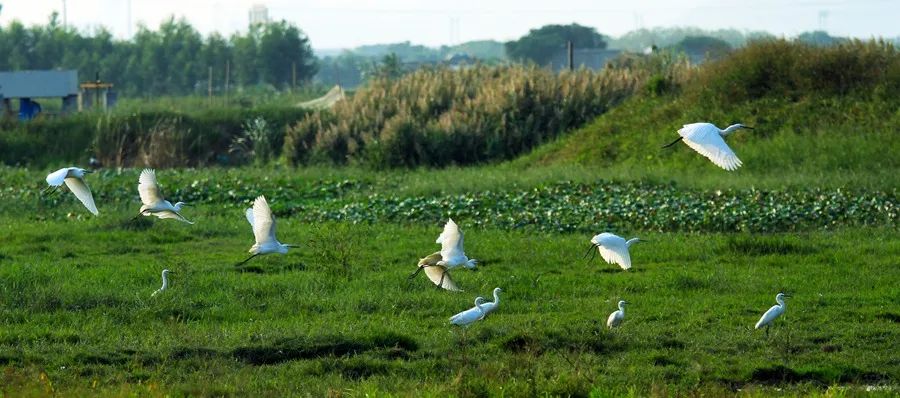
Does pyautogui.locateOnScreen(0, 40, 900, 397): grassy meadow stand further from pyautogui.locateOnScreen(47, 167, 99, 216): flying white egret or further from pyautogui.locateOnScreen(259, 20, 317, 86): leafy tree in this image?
pyautogui.locateOnScreen(259, 20, 317, 86): leafy tree

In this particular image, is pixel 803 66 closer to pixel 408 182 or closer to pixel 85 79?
pixel 408 182

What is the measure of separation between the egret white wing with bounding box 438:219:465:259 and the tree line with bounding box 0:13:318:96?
53.0 m

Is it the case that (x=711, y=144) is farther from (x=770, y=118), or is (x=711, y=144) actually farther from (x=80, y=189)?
(x=770, y=118)

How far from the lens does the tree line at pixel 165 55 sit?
206ft

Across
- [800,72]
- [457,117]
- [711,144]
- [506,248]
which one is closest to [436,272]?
[711,144]

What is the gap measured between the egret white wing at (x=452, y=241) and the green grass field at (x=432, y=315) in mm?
577

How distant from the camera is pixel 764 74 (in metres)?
25.1

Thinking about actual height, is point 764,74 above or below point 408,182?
above

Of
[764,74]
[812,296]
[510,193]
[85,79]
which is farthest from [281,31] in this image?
[812,296]

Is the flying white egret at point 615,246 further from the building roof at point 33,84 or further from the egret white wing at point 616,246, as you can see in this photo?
the building roof at point 33,84

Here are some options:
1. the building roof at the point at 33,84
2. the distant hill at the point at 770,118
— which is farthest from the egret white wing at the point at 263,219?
the building roof at the point at 33,84

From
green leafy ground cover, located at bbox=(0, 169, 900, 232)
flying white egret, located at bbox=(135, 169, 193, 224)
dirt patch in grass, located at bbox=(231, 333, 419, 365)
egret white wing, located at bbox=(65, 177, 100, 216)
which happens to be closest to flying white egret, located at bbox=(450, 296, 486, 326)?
dirt patch in grass, located at bbox=(231, 333, 419, 365)

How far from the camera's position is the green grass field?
28.1ft

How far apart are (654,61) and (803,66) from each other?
8.22 meters
